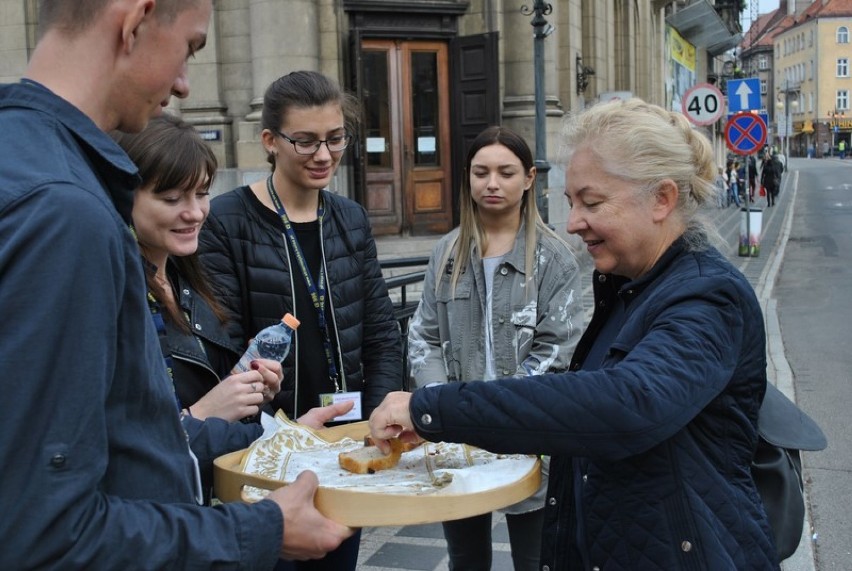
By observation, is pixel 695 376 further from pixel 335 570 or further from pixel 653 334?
pixel 335 570

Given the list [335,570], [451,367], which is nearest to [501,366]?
[451,367]

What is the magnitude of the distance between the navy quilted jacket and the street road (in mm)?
2935

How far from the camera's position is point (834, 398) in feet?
25.7

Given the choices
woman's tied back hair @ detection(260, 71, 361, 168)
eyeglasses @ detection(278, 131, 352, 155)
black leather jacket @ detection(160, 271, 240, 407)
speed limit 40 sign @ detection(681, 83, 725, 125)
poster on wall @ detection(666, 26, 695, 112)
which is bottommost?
black leather jacket @ detection(160, 271, 240, 407)

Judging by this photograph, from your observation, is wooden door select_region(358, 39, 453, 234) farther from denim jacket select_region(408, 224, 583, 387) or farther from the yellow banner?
the yellow banner

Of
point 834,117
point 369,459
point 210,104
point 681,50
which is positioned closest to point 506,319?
point 369,459

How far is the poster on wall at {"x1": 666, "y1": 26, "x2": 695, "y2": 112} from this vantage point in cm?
3459

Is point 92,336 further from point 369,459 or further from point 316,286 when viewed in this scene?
point 316,286

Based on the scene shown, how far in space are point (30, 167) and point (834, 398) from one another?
777cm

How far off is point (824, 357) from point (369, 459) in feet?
28.5

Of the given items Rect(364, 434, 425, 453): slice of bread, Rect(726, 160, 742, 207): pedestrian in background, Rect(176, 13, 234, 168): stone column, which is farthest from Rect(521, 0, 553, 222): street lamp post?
Rect(726, 160, 742, 207): pedestrian in background

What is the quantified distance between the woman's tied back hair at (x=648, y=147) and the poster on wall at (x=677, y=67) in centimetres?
3073

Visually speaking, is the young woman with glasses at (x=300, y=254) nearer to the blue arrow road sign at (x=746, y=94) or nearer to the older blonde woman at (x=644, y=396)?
the older blonde woman at (x=644, y=396)

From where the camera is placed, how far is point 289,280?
3.16 m
